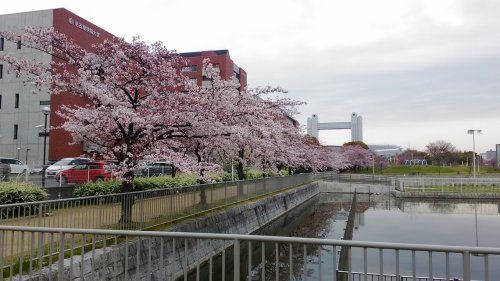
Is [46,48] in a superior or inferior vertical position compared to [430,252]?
superior

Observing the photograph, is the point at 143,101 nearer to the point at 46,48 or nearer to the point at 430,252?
the point at 46,48

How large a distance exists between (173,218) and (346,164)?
6514 cm

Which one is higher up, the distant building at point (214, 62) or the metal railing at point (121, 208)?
the distant building at point (214, 62)

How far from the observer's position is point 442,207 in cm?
3494

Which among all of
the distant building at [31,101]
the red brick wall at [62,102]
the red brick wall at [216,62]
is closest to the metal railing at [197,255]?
the red brick wall at [62,102]

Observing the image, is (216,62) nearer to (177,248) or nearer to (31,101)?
(31,101)

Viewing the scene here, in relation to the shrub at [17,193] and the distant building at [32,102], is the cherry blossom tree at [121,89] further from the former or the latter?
the distant building at [32,102]

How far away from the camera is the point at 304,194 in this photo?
38.8 metres

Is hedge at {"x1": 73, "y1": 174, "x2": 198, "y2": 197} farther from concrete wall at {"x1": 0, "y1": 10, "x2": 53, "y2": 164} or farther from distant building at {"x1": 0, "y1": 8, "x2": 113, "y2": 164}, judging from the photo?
concrete wall at {"x1": 0, "y1": 10, "x2": 53, "y2": 164}

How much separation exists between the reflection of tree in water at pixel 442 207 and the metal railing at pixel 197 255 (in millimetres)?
21666

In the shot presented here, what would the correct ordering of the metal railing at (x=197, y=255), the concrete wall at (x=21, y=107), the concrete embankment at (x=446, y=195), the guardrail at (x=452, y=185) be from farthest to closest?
the concrete wall at (x=21, y=107)
the guardrail at (x=452, y=185)
the concrete embankment at (x=446, y=195)
the metal railing at (x=197, y=255)

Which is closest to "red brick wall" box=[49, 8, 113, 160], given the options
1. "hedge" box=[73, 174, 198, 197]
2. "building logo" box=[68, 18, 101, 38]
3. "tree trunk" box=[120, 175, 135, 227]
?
"building logo" box=[68, 18, 101, 38]

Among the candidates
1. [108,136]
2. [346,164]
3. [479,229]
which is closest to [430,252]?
[108,136]

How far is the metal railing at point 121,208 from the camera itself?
26.8 ft
